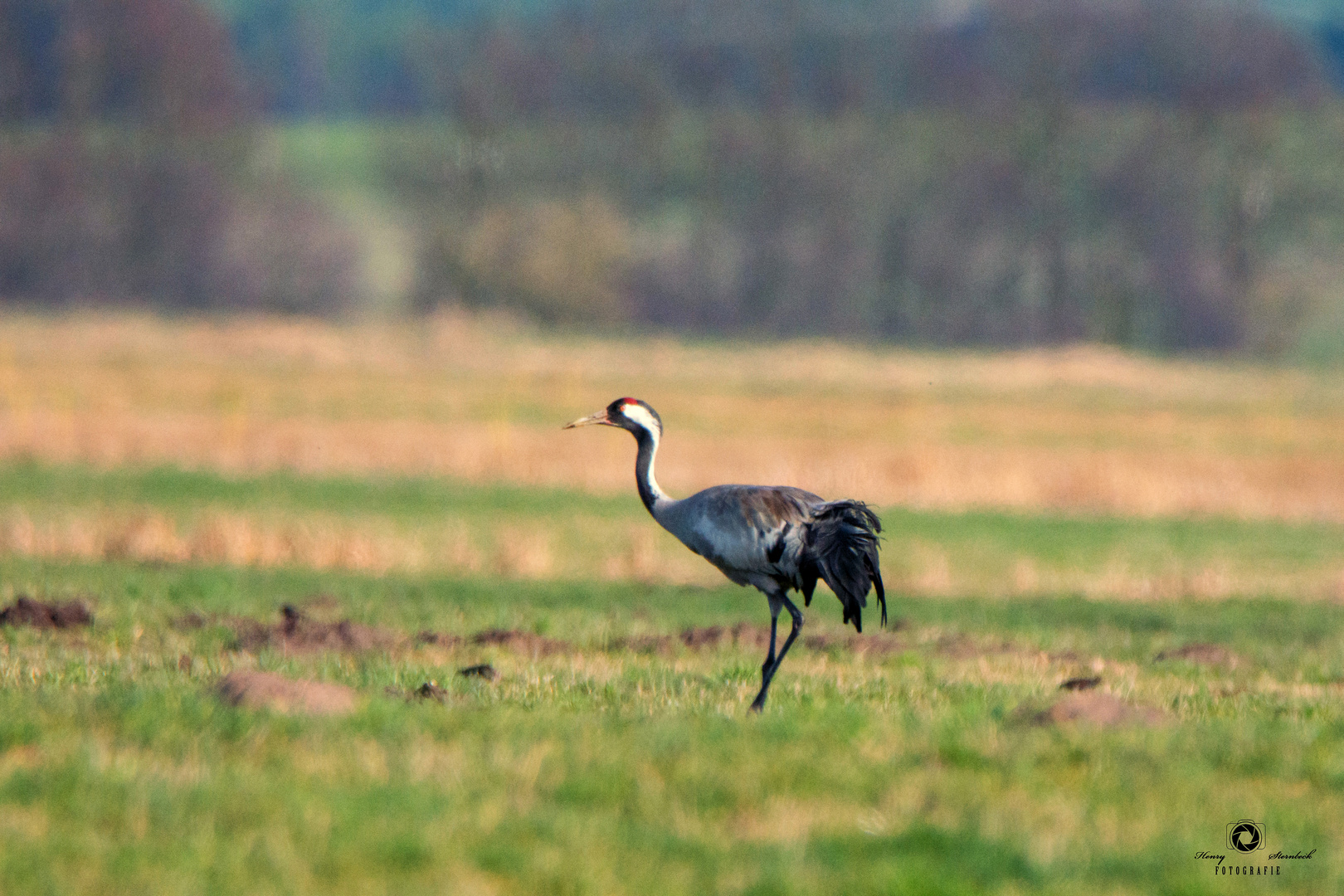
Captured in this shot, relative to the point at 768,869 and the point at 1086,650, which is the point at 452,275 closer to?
the point at 1086,650

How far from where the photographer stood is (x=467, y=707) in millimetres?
8469

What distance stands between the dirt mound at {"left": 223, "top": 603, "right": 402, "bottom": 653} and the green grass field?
0.71ft

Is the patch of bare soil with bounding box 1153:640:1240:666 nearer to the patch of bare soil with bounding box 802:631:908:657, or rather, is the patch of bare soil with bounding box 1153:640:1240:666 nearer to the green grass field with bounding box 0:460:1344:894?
the green grass field with bounding box 0:460:1344:894

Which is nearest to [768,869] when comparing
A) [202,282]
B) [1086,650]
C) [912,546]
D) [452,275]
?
[1086,650]

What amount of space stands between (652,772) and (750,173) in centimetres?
7675

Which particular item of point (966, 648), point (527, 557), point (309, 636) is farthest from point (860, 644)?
point (527, 557)

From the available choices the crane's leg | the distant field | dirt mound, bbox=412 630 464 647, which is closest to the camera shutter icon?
the crane's leg

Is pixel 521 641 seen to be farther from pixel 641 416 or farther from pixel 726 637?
pixel 641 416

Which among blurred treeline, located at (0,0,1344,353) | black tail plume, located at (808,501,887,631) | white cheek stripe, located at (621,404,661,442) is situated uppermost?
blurred treeline, located at (0,0,1344,353)

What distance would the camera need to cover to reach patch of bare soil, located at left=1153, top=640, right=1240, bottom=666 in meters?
13.3

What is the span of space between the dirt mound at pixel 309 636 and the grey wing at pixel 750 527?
3.05m

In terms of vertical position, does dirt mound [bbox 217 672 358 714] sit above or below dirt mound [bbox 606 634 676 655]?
above

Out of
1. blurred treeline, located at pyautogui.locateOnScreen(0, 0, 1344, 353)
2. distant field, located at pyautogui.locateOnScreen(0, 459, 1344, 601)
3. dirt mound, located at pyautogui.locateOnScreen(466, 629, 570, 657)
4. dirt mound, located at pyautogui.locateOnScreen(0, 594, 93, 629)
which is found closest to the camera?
dirt mound, located at pyautogui.locateOnScreen(466, 629, 570, 657)

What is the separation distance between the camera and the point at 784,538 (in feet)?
33.1
